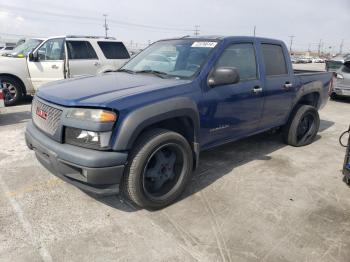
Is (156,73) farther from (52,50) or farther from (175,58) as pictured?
(52,50)

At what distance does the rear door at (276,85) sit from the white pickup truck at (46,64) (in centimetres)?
469

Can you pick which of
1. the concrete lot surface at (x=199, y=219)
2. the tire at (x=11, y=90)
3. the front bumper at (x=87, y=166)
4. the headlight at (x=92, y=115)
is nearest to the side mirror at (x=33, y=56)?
the tire at (x=11, y=90)

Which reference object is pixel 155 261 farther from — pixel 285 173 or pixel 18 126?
pixel 18 126

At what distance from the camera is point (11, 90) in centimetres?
818

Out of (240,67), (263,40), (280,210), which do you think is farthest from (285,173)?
(263,40)

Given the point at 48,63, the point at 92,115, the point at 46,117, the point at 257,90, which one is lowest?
the point at 46,117

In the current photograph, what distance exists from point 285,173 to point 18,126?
4991 millimetres

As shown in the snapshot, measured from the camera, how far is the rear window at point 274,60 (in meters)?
4.57

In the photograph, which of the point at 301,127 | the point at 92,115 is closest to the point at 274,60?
the point at 301,127

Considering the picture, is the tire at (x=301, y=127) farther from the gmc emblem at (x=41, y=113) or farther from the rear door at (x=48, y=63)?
the rear door at (x=48, y=63)

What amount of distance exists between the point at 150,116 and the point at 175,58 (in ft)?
4.20

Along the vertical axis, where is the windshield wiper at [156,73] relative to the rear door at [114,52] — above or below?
below

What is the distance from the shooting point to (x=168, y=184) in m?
3.46

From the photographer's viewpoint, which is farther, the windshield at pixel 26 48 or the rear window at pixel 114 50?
the rear window at pixel 114 50
